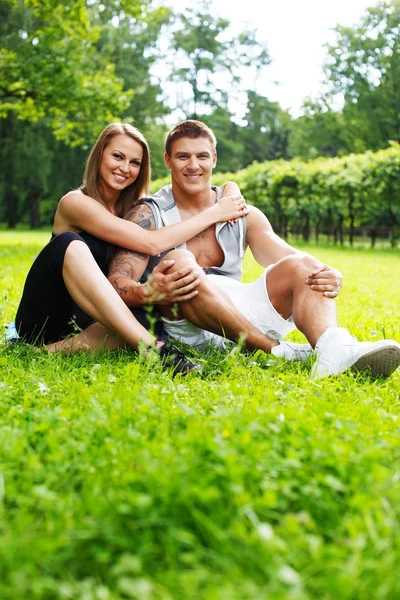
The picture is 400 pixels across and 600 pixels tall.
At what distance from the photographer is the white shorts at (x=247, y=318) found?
3898 millimetres

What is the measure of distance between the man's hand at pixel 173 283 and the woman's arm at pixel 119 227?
39 cm

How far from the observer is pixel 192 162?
169 inches

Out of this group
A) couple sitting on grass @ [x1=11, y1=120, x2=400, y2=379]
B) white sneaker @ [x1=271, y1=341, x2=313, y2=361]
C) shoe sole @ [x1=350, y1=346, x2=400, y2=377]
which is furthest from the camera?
white sneaker @ [x1=271, y1=341, x2=313, y2=361]

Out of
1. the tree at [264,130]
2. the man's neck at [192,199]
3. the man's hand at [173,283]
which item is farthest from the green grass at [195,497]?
the tree at [264,130]

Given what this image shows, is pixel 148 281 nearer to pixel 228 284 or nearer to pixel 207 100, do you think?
pixel 228 284

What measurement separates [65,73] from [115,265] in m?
13.2

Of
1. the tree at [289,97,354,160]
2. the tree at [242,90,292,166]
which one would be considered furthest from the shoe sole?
the tree at [242,90,292,166]

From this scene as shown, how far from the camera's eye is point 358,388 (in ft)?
10.3

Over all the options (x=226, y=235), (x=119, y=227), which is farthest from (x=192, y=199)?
(x=119, y=227)

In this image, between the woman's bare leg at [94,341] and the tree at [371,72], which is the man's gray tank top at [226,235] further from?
the tree at [371,72]

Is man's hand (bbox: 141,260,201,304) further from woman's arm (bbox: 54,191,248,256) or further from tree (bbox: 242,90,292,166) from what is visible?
tree (bbox: 242,90,292,166)

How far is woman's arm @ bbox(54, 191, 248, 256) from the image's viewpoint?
4012mm

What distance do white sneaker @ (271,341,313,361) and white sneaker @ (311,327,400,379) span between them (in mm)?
267

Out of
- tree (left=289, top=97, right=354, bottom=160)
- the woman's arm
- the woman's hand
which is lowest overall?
the woman's arm
